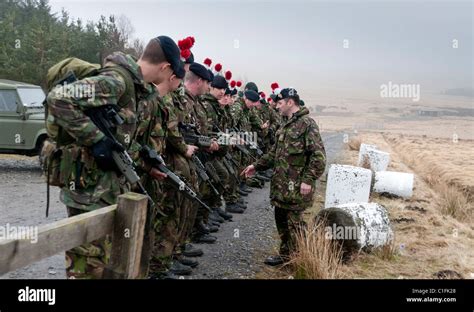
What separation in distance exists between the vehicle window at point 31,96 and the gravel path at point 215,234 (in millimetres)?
1585

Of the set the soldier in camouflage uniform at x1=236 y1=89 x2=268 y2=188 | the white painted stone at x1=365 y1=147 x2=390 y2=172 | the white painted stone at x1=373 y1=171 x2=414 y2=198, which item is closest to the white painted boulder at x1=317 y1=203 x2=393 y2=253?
the soldier in camouflage uniform at x1=236 y1=89 x2=268 y2=188

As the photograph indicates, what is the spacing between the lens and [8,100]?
9.55 m

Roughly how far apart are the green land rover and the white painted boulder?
6.73 meters

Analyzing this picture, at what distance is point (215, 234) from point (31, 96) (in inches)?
246

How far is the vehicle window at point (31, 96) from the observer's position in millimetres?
9594

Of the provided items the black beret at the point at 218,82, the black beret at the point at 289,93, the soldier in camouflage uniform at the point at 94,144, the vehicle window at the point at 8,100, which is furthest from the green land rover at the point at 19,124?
the soldier in camouflage uniform at the point at 94,144

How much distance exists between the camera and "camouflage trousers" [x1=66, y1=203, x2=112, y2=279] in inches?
103

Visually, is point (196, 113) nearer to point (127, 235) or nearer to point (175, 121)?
point (175, 121)

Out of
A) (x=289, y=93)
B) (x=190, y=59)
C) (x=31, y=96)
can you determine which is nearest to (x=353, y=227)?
(x=289, y=93)

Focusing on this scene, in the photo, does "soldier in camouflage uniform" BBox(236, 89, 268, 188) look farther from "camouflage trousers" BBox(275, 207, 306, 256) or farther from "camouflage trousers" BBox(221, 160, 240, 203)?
"camouflage trousers" BBox(275, 207, 306, 256)
